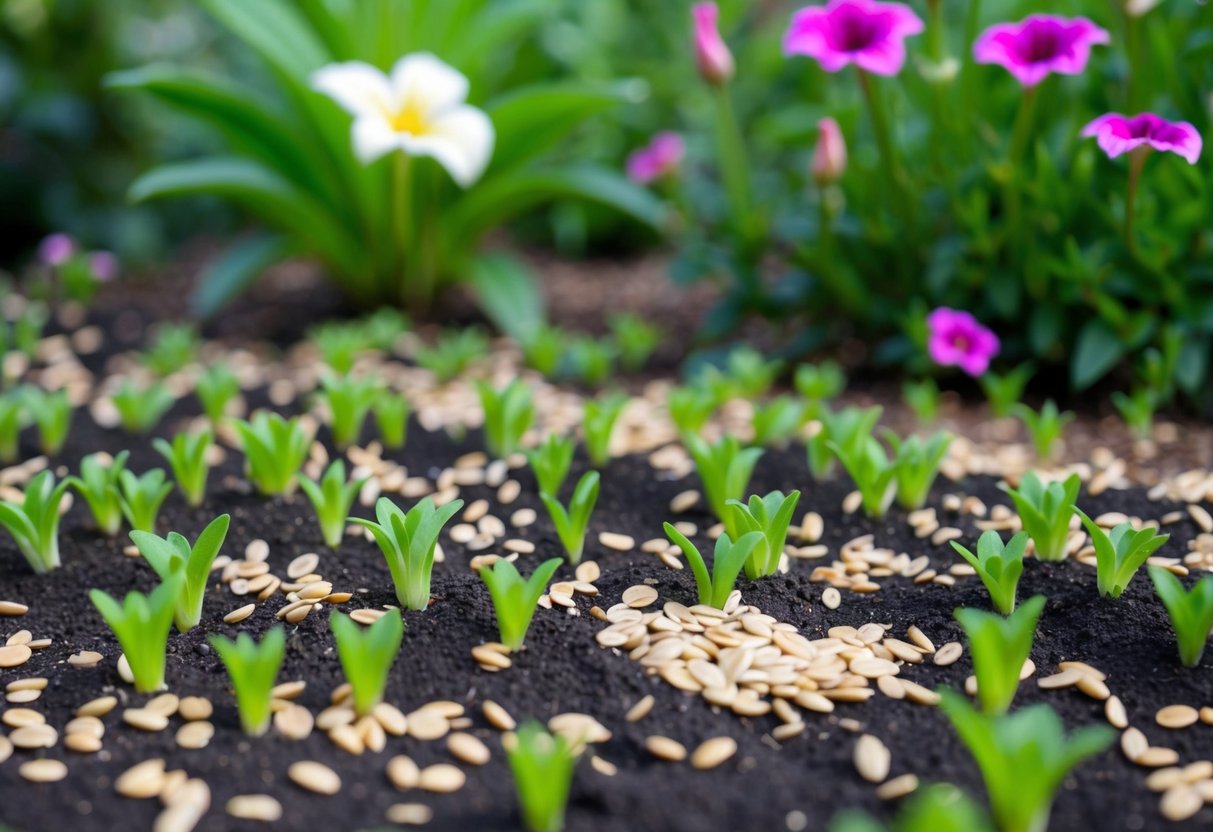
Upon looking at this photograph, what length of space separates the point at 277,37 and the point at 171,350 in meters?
0.95

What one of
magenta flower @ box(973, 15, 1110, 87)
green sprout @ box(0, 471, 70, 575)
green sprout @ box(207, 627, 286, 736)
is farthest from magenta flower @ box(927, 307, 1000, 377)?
green sprout @ box(0, 471, 70, 575)

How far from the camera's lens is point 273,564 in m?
1.70

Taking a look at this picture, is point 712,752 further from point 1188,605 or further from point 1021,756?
point 1188,605

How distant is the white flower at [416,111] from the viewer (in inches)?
98.6

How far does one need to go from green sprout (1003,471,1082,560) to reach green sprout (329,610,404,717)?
0.93 meters

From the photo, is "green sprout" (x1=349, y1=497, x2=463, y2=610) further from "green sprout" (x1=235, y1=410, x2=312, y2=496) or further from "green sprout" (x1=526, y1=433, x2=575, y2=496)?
"green sprout" (x1=235, y1=410, x2=312, y2=496)

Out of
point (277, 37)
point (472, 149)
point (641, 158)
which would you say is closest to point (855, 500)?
point (472, 149)

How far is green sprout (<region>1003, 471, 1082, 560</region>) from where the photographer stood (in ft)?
5.15

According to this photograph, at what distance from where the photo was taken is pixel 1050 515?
1597 mm

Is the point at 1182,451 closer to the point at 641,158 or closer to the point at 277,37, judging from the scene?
the point at 641,158

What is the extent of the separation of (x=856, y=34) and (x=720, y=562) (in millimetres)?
1309

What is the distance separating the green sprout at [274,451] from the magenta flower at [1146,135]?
151 cm

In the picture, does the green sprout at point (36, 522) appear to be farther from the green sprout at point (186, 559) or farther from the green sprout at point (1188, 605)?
the green sprout at point (1188, 605)

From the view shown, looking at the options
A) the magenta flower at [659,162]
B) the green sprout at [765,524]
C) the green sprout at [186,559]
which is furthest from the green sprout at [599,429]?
the magenta flower at [659,162]
